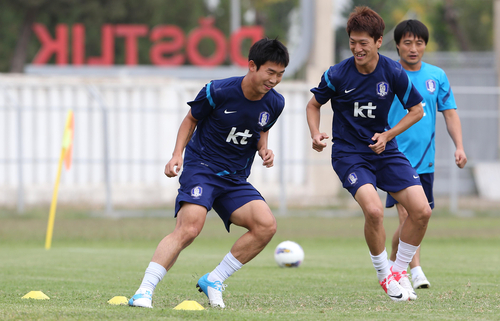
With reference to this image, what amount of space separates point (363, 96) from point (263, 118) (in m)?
0.82

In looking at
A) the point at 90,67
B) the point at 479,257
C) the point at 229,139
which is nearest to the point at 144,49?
the point at 90,67

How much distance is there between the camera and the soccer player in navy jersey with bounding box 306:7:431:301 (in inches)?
211

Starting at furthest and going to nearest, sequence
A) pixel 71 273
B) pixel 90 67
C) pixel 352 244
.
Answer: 1. pixel 90 67
2. pixel 352 244
3. pixel 71 273

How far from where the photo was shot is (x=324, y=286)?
20.7ft

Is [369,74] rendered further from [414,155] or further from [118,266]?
[118,266]

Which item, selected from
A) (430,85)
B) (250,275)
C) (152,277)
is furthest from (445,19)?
(152,277)

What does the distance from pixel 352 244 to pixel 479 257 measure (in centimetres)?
287

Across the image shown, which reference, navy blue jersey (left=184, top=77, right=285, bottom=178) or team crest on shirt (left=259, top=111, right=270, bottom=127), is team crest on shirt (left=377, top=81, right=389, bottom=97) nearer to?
navy blue jersey (left=184, top=77, right=285, bottom=178)

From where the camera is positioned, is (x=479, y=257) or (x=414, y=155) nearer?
(x=414, y=155)

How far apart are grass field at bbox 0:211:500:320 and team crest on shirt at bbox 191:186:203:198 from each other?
784 millimetres

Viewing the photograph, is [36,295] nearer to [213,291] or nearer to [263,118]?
[213,291]

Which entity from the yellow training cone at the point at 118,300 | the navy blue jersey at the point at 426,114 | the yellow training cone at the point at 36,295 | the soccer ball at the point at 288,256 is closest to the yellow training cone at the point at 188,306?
the yellow training cone at the point at 118,300

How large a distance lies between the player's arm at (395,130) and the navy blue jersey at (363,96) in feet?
0.19

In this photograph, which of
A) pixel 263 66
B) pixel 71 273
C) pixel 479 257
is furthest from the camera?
pixel 479 257
